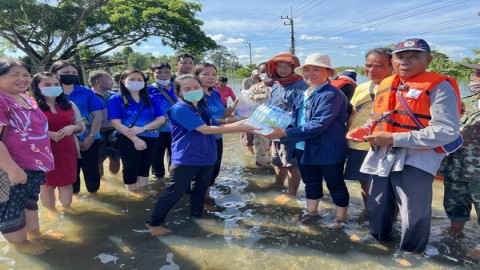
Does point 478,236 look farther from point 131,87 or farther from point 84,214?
point 84,214

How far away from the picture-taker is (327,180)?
3367mm

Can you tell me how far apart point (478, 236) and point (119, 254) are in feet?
12.0

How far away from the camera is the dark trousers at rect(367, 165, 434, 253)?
2.61 m

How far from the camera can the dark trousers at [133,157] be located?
4234 mm

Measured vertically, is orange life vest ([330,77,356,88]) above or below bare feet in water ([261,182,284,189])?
above

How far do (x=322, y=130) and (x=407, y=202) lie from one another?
0.98 metres

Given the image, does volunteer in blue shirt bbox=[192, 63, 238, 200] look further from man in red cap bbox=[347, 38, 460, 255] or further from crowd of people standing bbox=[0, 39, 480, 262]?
man in red cap bbox=[347, 38, 460, 255]

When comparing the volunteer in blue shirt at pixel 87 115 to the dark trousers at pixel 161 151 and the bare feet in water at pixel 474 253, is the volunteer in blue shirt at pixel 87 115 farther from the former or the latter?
the bare feet in water at pixel 474 253

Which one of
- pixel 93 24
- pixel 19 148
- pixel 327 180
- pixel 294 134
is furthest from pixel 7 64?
pixel 93 24

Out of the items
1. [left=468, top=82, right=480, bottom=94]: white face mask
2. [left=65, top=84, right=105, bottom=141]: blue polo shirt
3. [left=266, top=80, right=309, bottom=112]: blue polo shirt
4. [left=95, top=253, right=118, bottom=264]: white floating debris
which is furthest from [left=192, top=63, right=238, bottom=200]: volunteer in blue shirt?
[left=468, top=82, right=480, bottom=94]: white face mask

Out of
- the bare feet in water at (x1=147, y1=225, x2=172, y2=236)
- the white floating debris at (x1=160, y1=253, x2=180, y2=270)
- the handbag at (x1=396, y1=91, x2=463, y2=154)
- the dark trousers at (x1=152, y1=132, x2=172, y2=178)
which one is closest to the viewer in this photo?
the handbag at (x1=396, y1=91, x2=463, y2=154)

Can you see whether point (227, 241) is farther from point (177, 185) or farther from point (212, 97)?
point (212, 97)

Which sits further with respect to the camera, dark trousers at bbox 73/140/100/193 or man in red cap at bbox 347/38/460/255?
dark trousers at bbox 73/140/100/193

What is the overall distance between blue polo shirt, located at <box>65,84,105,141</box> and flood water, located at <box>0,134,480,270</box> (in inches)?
43.4
